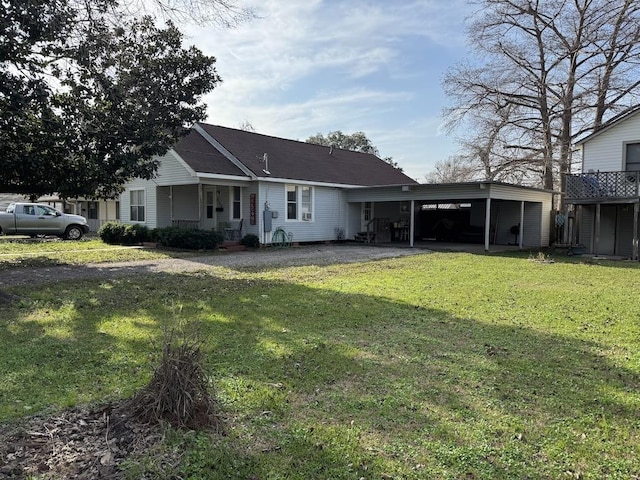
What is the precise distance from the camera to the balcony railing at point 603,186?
16.2 meters

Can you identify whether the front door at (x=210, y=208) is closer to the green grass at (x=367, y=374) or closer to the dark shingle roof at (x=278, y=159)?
the dark shingle roof at (x=278, y=159)

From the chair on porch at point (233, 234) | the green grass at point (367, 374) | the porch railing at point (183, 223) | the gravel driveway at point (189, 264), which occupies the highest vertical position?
the porch railing at point (183, 223)

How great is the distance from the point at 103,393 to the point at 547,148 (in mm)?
25055

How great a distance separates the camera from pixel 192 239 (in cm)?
1608

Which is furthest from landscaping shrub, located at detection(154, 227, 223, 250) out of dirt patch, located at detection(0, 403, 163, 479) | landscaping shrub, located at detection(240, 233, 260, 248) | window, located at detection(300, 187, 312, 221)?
dirt patch, located at detection(0, 403, 163, 479)

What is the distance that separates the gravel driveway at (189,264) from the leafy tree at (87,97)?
2.07m

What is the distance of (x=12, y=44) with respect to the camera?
8469mm

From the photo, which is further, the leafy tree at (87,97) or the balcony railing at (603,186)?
the balcony railing at (603,186)

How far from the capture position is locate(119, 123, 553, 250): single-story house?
58.5 feet

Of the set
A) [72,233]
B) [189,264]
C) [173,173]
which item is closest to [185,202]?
[173,173]

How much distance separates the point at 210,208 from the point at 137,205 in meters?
3.50

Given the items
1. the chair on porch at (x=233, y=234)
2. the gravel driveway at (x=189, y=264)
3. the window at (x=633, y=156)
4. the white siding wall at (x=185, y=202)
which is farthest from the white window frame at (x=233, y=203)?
the window at (x=633, y=156)

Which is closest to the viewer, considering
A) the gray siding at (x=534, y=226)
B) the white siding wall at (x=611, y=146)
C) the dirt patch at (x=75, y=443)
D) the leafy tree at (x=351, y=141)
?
the dirt patch at (x=75, y=443)

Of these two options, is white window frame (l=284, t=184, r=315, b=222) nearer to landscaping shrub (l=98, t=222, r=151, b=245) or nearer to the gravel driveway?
the gravel driveway
